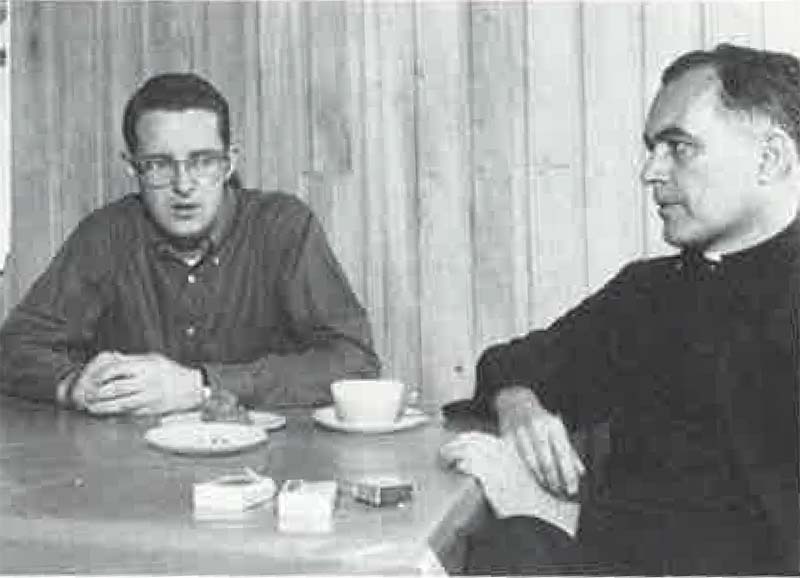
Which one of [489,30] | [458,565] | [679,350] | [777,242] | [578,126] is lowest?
[458,565]

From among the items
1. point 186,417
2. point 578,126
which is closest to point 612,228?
point 578,126

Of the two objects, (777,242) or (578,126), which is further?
(578,126)

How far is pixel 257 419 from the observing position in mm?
1475

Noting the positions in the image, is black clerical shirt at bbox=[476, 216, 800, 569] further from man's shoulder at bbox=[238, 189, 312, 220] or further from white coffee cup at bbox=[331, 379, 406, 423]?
man's shoulder at bbox=[238, 189, 312, 220]

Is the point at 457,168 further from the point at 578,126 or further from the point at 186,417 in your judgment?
the point at 186,417

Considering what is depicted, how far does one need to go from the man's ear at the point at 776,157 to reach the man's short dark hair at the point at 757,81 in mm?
13

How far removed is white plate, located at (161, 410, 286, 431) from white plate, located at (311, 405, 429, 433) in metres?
0.05

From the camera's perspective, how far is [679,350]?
1.50 metres

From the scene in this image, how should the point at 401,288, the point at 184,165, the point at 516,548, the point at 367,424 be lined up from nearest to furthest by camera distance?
the point at 516,548 → the point at 367,424 → the point at 184,165 → the point at 401,288

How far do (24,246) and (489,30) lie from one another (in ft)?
3.42

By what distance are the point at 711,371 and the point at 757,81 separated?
35cm

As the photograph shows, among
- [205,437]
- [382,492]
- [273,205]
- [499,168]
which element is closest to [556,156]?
[499,168]

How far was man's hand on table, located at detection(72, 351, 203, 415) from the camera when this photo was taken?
1527 millimetres

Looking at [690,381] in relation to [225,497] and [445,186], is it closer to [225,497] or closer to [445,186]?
[225,497]
